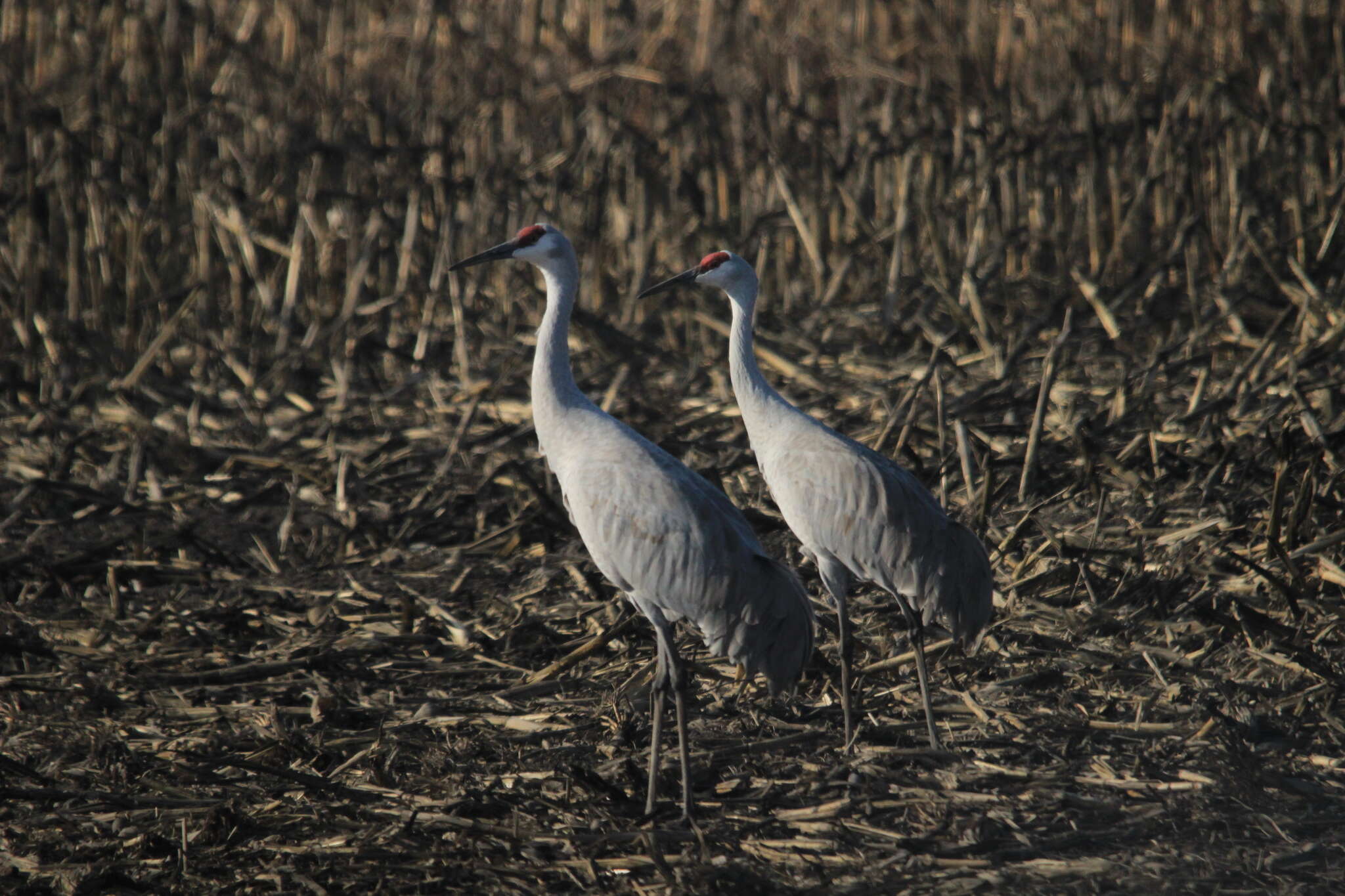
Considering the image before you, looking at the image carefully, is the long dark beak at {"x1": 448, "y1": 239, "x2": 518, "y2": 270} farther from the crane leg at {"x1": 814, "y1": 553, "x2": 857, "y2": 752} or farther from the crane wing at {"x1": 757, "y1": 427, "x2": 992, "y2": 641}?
the crane leg at {"x1": 814, "y1": 553, "x2": 857, "y2": 752}

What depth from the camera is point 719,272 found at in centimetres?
460

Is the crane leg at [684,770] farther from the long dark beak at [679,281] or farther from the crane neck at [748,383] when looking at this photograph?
the long dark beak at [679,281]

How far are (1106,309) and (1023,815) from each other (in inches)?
154

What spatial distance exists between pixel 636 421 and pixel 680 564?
2647 mm

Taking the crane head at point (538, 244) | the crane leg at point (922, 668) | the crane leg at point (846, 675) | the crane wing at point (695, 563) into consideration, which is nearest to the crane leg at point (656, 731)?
the crane wing at point (695, 563)

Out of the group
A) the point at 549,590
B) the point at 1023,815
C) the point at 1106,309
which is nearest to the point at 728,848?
the point at 1023,815

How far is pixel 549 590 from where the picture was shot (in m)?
5.27

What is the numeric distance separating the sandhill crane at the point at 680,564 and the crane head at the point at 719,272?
28.1 inches

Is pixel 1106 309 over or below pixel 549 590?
over

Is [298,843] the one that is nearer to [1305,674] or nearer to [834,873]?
[834,873]

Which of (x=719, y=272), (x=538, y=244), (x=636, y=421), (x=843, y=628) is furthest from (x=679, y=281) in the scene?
(x=636, y=421)

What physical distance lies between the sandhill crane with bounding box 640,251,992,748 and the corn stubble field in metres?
0.31

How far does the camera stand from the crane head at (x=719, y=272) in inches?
180

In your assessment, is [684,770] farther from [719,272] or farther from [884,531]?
[719,272]
